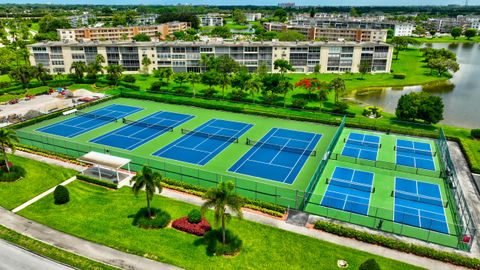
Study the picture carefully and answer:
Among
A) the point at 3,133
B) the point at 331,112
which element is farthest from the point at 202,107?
the point at 3,133

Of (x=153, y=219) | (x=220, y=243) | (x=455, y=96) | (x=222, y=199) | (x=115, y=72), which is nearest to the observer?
(x=222, y=199)

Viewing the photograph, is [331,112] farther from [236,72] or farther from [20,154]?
[20,154]

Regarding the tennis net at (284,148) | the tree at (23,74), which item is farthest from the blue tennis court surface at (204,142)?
the tree at (23,74)

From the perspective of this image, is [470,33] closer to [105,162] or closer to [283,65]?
[283,65]

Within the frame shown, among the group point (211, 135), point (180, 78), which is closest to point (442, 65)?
point (180, 78)

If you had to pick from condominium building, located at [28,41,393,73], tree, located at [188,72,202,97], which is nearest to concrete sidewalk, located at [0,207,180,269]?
tree, located at [188,72,202,97]

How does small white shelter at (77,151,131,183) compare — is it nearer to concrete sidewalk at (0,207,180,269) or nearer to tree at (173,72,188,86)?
concrete sidewalk at (0,207,180,269)
